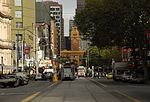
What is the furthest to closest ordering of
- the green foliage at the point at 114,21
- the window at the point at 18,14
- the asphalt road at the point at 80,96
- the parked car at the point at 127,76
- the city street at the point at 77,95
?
the window at the point at 18,14 → the parked car at the point at 127,76 → the green foliage at the point at 114,21 → the city street at the point at 77,95 → the asphalt road at the point at 80,96

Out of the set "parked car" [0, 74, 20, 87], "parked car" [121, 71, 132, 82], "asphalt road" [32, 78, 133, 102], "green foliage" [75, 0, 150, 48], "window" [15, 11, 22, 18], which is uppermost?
"window" [15, 11, 22, 18]

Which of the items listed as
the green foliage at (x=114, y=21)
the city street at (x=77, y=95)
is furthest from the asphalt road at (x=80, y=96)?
the green foliage at (x=114, y=21)

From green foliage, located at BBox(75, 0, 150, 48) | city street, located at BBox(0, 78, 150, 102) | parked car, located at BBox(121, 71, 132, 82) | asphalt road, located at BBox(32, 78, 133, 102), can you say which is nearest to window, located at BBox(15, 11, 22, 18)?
parked car, located at BBox(121, 71, 132, 82)

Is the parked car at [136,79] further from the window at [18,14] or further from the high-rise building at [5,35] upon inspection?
the window at [18,14]

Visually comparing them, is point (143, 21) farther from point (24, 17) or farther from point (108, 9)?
point (24, 17)

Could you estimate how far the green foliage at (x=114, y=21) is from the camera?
59.8 m

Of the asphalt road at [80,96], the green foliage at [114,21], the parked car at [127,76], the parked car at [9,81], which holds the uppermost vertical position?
the green foliage at [114,21]

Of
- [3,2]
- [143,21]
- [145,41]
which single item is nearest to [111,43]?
[145,41]

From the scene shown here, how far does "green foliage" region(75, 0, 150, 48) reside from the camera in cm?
5982

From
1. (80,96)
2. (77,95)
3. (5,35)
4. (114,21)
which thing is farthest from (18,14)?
(80,96)

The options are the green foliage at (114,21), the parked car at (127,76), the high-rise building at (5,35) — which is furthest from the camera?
the high-rise building at (5,35)

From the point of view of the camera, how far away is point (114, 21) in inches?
2463

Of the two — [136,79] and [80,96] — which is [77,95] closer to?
[80,96]

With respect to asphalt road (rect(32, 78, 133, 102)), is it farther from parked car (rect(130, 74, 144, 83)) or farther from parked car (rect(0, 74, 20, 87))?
parked car (rect(130, 74, 144, 83))
